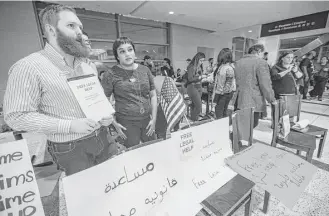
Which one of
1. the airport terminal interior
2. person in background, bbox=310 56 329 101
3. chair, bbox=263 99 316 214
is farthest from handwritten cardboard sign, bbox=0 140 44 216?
person in background, bbox=310 56 329 101

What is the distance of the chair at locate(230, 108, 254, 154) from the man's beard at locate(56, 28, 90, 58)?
1127 mm

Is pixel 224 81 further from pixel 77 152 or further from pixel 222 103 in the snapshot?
pixel 77 152

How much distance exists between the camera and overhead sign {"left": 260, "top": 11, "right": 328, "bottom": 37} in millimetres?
5301

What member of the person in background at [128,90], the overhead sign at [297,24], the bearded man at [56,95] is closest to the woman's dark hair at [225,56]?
the person in background at [128,90]

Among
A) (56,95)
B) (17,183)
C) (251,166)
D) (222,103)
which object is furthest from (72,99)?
(222,103)

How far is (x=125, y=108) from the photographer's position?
1354mm

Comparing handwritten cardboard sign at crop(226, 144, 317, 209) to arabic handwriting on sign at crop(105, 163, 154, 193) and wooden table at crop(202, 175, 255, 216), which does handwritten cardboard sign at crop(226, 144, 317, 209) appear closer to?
wooden table at crop(202, 175, 255, 216)

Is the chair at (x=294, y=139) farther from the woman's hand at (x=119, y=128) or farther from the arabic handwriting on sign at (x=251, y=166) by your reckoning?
the woman's hand at (x=119, y=128)

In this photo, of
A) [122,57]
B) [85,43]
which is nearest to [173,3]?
[122,57]

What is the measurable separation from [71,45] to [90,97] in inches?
12.8

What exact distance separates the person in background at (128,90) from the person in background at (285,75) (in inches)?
110

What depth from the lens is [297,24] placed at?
5797 millimetres

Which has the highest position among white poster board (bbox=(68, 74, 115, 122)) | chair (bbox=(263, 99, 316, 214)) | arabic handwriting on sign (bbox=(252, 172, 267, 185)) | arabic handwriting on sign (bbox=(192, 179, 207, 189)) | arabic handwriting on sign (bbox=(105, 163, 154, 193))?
white poster board (bbox=(68, 74, 115, 122))

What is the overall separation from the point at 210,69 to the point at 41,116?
19.1ft
